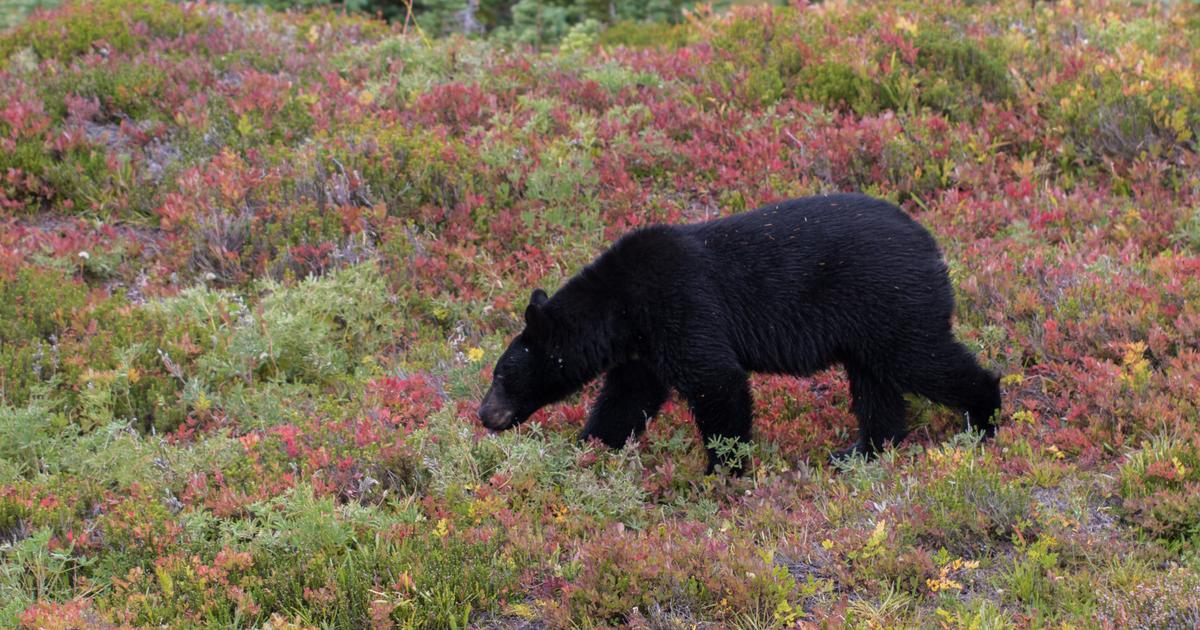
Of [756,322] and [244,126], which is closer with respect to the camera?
[756,322]

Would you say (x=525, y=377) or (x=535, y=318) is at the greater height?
(x=535, y=318)

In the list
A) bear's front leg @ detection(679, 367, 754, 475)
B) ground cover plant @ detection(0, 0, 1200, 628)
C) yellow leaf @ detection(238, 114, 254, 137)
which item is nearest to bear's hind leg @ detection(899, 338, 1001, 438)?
ground cover plant @ detection(0, 0, 1200, 628)

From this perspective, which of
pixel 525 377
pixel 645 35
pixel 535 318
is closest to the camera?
pixel 535 318

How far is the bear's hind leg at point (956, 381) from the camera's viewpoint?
6.37 metres

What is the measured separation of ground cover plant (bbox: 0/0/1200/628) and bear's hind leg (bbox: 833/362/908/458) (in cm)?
21

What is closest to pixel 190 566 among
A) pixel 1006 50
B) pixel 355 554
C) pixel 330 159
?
pixel 355 554

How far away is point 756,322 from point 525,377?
1.42 meters

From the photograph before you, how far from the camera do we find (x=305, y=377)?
25.7 feet

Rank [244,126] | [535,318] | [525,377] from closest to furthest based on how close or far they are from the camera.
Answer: [535,318], [525,377], [244,126]

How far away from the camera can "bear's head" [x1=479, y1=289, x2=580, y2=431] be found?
264 inches

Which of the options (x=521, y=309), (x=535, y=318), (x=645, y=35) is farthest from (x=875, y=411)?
(x=645, y=35)

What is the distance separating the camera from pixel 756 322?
21.4 ft

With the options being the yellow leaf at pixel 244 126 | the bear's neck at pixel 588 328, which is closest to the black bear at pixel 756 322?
the bear's neck at pixel 588 328

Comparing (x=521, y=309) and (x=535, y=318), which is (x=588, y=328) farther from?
(x=521, y=309)
